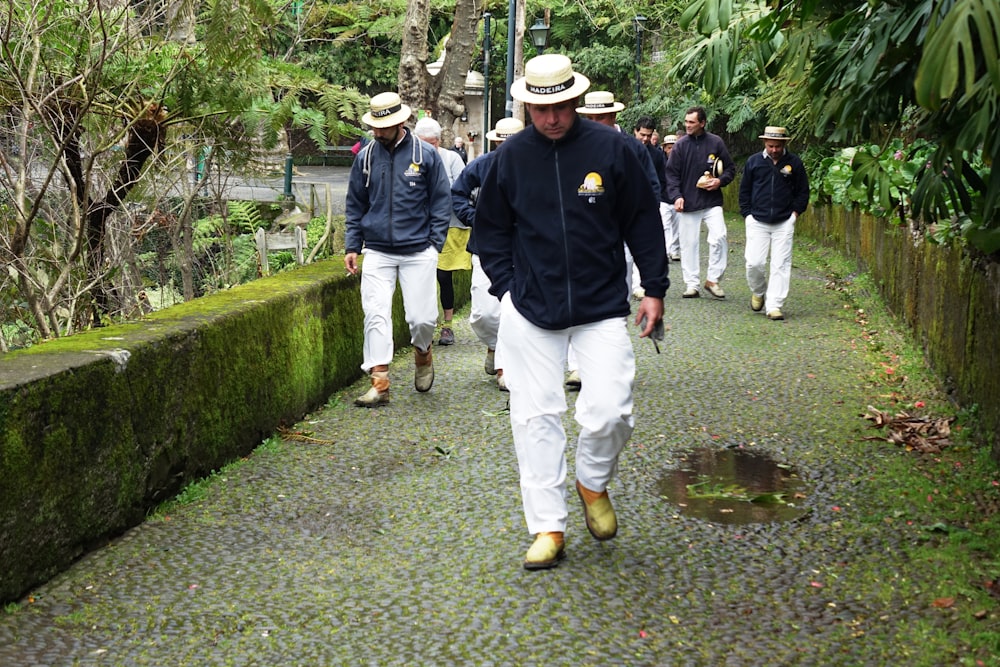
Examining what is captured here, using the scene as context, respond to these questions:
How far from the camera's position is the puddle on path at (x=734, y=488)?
5.69m

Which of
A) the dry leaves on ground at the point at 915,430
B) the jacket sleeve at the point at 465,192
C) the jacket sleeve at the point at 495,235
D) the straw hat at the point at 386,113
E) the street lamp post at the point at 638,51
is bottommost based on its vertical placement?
the street lamp post at the point at 638,51

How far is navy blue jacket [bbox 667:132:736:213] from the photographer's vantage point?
13.3 metres

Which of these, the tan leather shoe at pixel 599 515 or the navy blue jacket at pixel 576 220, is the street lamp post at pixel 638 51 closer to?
the navy blue jacket at pixel 576 220

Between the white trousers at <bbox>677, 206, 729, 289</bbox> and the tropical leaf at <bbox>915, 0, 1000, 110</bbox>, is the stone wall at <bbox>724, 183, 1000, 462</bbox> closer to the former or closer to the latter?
the white trousers at <bbox>677, 206, 729, 289</bbox>

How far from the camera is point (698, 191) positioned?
1332cm

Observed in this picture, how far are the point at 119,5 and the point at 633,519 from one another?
4700 millimetres

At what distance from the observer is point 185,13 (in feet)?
27.1

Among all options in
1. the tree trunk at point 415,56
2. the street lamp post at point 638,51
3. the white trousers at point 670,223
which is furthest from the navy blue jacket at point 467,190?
the street lamp post at point 638,51

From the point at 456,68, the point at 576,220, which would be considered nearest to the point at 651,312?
the point at 576,220

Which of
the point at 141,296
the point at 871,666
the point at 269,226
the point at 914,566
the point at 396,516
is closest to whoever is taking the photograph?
the point at 871,666

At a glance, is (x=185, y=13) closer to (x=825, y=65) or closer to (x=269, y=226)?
(x=825, y=65)

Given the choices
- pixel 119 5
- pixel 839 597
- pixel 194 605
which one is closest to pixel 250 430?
pixel 194 605

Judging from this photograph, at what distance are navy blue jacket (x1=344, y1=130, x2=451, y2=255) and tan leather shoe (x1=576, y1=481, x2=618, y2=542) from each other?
3.41 metres

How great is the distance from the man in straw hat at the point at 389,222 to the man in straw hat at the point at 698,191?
219 inches
